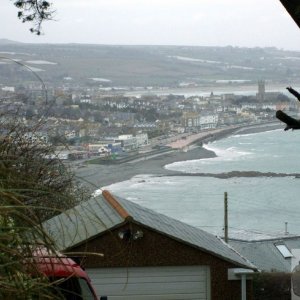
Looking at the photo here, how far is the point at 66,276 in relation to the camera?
10.5 feet

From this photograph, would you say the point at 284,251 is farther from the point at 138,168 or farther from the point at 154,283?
the point at 138,168

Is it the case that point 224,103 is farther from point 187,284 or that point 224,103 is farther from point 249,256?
point 187,284

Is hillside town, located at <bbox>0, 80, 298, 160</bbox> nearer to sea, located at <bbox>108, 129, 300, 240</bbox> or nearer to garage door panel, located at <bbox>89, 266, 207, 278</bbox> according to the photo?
sea, located at <bbox>108, 129, 300, 240</bbox>

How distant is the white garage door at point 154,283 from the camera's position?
866 cm

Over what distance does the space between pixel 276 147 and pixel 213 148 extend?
341 cm

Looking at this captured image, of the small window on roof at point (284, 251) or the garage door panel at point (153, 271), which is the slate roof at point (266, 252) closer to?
the small window on roof at point (284, 251)

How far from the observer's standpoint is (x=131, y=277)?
8.73 meters

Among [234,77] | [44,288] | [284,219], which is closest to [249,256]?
[284,219]

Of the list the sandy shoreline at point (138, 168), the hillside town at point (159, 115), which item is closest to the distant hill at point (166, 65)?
the hillside town at point (159, 115)

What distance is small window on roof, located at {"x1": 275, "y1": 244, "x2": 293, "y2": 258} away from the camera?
55.3ft

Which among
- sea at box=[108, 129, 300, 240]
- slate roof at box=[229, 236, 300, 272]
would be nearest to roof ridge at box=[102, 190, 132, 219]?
slate roof at box=[229, 236, 300, 272]

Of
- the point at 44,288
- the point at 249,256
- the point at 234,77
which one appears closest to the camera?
the point at 44,288

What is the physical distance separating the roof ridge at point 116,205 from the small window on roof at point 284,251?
7.53m

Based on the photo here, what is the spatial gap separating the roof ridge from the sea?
10.5 m
